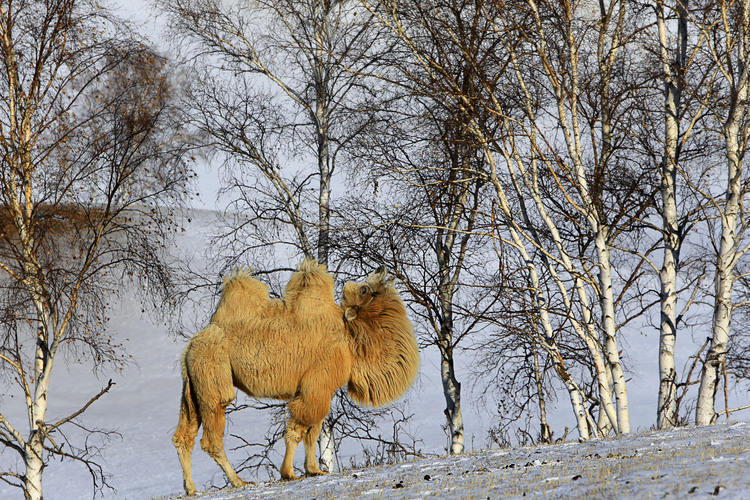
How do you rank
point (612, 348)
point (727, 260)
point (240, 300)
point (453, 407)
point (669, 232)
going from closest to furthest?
1. point (240, 300)
2. point (612, 348)
3. point (727, 260)
4. point (669, 232)
5. point (453, 407)

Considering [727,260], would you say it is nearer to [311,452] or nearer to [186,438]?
[311,452]

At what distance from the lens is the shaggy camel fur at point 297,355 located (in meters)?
6.68

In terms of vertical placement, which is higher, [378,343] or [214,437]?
[378,343]

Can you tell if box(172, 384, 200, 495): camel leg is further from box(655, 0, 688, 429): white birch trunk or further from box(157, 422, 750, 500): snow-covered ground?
box(655, 0, 688, 429): white birch trunk

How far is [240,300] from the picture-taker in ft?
23.1

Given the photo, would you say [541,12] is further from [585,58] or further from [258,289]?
[258,289]

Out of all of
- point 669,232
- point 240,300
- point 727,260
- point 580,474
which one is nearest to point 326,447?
point 240,300

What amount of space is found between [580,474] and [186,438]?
3.91 m

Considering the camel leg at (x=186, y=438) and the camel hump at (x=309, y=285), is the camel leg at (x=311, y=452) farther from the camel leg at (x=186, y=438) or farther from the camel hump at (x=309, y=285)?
the camel hump at (x=309, y=285)

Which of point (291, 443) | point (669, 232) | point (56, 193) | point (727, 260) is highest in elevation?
point (56, 193)

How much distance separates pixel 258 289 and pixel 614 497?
4519 millimetres

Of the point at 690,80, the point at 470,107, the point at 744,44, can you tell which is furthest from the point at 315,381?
the point at 690,80

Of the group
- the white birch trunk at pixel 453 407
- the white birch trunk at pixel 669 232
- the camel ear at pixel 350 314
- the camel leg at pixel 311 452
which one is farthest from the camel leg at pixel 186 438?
the white birch trunk at pixel 669 232

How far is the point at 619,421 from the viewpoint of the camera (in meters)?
8.32
